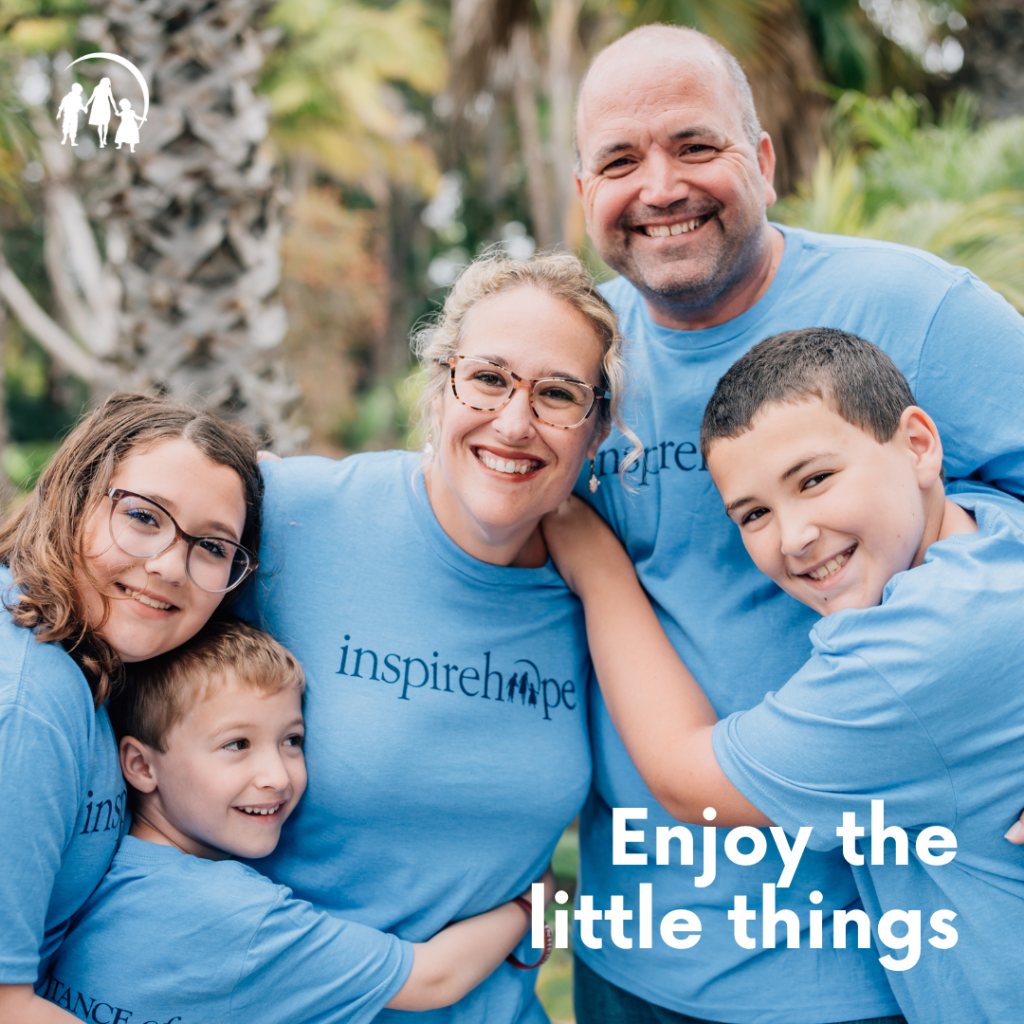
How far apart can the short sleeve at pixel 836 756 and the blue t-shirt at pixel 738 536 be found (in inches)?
14.2

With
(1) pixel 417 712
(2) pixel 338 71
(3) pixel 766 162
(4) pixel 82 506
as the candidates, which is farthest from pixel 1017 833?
(2) pixel 338 71

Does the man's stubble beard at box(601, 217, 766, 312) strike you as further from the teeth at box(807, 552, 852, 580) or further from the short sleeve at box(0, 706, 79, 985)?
the short sleeve at box(0, 706, 79, 985)

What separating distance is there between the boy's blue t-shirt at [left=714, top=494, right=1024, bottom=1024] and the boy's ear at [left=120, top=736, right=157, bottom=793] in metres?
1.22

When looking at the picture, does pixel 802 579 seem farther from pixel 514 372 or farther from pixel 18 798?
pixel 18 798

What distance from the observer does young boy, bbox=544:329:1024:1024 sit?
1.67m

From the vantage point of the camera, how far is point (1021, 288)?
13.7 ft

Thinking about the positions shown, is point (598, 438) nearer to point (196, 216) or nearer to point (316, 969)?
point (316, 969)

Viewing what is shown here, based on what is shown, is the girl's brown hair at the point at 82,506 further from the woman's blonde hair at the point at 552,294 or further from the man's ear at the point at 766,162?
the man's ear at the point at 766,162

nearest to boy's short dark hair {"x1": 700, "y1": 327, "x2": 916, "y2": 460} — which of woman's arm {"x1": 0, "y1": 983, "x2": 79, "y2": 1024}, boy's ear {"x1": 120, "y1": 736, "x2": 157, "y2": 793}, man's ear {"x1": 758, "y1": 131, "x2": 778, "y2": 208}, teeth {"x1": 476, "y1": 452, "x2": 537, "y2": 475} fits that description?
teeth {"x1": 476, "y1": 452, "x2": 537, "y2": 475}

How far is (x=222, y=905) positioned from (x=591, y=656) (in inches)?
38.9

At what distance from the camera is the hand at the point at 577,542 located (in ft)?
7.39

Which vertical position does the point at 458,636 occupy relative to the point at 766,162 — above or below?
below

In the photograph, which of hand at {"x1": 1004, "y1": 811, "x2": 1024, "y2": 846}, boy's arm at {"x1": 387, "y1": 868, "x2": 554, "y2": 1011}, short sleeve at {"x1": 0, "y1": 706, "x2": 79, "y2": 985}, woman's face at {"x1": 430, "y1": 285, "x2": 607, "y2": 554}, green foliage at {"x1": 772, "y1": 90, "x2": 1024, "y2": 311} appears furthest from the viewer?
green foliage at {"x1": 772, "y1": 90, "x2": 1024, "y2": 311}

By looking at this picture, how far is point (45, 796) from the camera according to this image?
164cm
